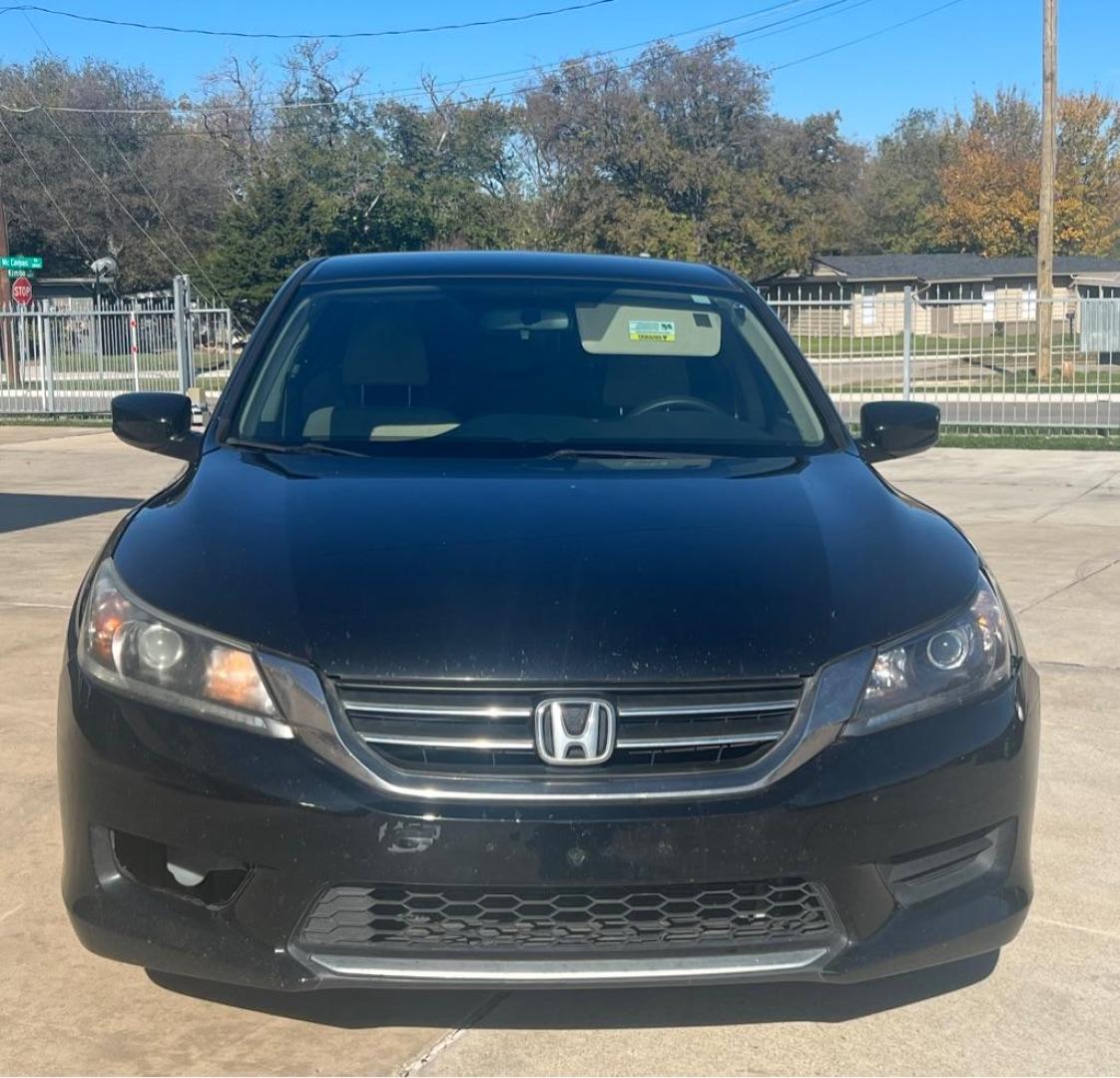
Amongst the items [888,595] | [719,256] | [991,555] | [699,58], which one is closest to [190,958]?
[888,595]

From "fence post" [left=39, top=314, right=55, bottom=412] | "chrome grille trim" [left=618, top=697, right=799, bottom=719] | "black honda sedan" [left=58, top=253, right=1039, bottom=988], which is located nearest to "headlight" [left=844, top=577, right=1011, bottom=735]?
"black honda sedan" [left=58, top=253, right=1039, bottom=988]

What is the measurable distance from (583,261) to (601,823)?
8.34 ft

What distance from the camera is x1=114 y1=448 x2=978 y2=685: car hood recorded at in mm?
2557

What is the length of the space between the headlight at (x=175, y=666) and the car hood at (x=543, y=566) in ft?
0.14

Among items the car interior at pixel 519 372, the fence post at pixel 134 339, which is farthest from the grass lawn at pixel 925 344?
the car interior at pixel 519 372

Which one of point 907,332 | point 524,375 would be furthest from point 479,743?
point 907,332

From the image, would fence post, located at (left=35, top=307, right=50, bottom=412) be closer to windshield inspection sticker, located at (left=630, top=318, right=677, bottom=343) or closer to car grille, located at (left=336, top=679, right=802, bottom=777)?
windshield inspection sticker, located at (left=630, top=318, right=677, bottom=343)

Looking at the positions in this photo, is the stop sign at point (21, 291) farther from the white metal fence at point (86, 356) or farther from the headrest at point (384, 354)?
the headrest at point (384, 354)

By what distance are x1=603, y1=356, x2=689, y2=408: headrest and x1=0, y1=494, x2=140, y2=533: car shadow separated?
692 centimetres

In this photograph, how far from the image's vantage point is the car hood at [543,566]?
2557 mm

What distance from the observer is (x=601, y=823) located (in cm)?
243

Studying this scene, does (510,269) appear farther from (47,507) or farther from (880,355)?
(880,355)

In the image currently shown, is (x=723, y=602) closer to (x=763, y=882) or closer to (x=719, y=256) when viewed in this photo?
(x=763, y=882)

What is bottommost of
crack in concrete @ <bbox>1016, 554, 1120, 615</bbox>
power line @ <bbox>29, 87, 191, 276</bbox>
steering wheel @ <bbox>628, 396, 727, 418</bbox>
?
crack in concrete @ <bbox>1016, 554, 1120, 615</bbox>
